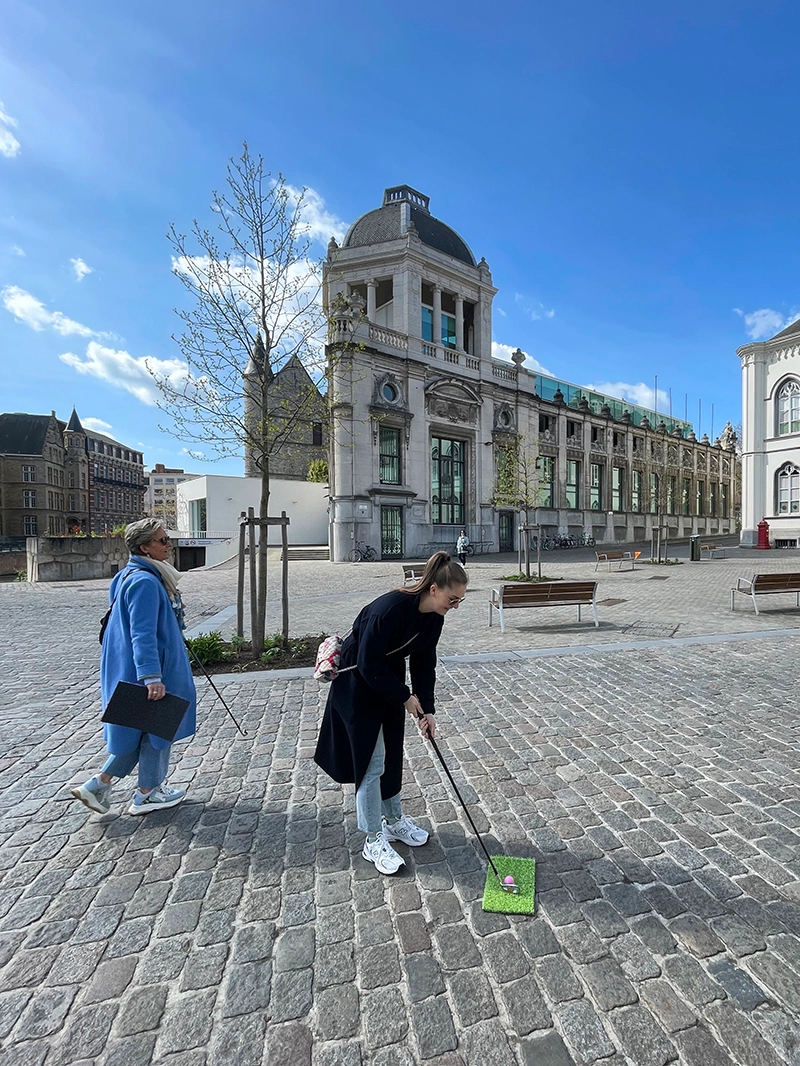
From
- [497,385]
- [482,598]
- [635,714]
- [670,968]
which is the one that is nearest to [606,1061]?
[670,968]

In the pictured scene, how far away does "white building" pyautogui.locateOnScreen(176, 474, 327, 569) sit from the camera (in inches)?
1423

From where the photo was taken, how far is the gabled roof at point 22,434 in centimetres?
7000

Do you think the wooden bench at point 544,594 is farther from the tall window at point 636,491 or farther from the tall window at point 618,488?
the tall window at point 636,491

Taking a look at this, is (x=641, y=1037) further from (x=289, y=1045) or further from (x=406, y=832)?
(x=406, y=832)

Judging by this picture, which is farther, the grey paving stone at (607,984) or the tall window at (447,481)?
the tall window at (447,481)

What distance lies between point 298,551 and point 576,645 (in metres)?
27.2

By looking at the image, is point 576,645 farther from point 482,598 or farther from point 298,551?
point 298,551

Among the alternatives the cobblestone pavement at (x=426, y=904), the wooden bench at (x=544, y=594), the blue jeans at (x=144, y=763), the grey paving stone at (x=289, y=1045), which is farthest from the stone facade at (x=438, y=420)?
the grey paving stone at (x=289, y=1045)

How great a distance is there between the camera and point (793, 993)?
6.68 ft

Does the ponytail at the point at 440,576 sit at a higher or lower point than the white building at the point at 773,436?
lower

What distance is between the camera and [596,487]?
45.1 meters

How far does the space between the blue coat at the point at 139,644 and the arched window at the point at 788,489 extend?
39.4 metres

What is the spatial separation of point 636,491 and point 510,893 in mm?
51731

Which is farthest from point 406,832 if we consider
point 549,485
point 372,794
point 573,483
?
point 573,483
